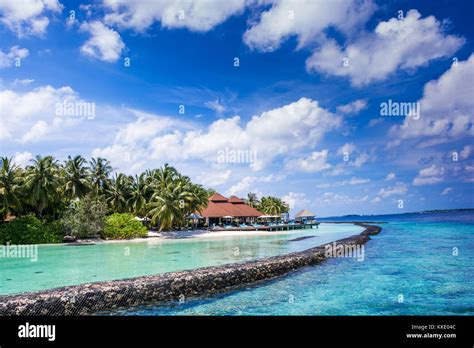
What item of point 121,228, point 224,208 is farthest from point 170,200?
point 224,208

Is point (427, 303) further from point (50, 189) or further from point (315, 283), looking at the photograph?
point (50, 189)

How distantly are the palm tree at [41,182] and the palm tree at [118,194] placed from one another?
11205 mm

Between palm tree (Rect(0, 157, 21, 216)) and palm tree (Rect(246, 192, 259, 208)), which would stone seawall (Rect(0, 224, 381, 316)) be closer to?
palm tree (Rect(0, 157, 21, 216))

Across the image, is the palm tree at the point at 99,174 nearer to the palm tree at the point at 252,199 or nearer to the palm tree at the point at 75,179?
the palm tree at the point at 75,179

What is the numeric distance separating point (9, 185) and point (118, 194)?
15.7m

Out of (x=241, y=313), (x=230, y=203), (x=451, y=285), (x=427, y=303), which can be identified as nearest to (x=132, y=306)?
(x=241, y=313)

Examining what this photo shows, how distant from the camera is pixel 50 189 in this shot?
119ft

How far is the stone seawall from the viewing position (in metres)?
9.77

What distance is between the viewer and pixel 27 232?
33.2 m

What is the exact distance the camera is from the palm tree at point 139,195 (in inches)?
1930

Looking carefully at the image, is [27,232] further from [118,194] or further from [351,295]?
[351,295]

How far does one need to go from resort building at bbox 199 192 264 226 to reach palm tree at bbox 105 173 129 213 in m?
13.9

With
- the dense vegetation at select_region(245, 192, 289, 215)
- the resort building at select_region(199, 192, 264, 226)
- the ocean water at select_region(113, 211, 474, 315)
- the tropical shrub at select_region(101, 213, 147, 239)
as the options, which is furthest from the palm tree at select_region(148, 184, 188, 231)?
the dense vegetation at select_region(245, 192, 289, 215)
